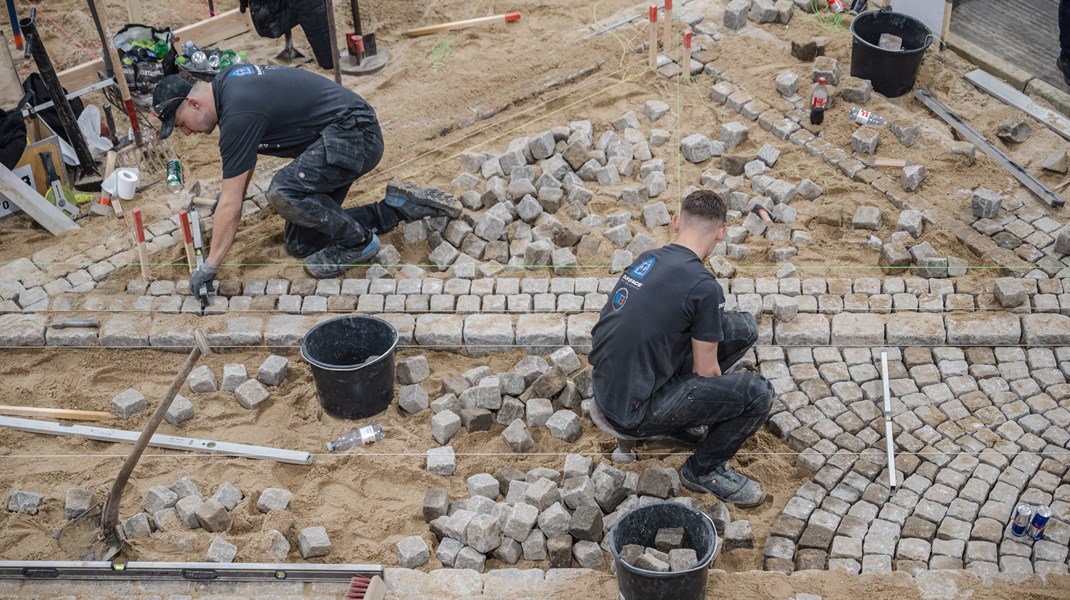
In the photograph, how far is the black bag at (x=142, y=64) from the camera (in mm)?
10023

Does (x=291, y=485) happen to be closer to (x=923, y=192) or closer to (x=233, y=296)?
(x=233, y=296)

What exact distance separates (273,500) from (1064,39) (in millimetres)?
7899

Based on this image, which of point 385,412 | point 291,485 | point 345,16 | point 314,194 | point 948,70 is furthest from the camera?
point 345,16

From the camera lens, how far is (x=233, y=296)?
8023 millimetres

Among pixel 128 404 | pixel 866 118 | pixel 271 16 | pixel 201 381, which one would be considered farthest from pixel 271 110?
pixel 866 118

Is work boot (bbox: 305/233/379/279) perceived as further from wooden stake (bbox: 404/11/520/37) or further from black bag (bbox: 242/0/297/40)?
wooden stake (bbox: 404/11/520/37)

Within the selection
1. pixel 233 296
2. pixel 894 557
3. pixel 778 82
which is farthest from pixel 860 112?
pixel 233 296

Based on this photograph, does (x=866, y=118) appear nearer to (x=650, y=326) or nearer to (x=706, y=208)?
(x=706, y=208)

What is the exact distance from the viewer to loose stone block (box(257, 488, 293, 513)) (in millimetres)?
6379

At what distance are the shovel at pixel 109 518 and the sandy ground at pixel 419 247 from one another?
124mm

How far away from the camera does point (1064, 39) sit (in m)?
9.70

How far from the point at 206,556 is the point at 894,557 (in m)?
3.76

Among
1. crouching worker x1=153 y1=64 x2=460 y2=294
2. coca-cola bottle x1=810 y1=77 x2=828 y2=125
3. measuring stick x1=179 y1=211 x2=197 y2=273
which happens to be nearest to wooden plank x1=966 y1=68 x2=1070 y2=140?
coca-cola bottle x1=810 y1=77 x2=828 y2=125

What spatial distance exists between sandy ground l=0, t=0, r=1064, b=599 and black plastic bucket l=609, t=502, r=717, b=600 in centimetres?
28
